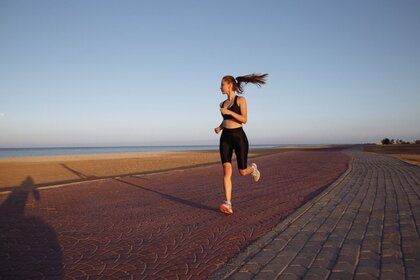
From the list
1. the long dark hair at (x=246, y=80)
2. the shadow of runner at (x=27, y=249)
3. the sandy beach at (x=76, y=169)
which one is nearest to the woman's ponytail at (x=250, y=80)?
the long dark hair at (x=246, y=80)

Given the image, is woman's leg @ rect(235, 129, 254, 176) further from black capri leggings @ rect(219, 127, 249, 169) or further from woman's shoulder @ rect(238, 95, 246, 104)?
woman's shoulder @ rect(238, 95, 246, 104)

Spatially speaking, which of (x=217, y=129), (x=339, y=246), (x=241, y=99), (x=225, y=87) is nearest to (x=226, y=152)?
(x=217, y=129)

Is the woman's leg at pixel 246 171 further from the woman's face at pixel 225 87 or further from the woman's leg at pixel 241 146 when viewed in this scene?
the woman's face at pixel 225 87

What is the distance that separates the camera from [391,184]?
8.75 meters

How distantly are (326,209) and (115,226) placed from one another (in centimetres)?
350

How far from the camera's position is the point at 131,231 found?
15.4ft

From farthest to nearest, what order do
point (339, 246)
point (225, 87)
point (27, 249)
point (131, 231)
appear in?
point (225, 87)
point (131, 231)
point (27, 249)
point (339, 246)

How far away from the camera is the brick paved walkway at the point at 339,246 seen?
288cm

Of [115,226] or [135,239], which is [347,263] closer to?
[135,239]

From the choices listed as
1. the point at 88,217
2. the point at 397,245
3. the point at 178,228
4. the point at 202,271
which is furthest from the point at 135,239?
the point at 397,245

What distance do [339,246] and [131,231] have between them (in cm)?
276

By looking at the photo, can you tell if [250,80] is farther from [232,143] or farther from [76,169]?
[76,169]

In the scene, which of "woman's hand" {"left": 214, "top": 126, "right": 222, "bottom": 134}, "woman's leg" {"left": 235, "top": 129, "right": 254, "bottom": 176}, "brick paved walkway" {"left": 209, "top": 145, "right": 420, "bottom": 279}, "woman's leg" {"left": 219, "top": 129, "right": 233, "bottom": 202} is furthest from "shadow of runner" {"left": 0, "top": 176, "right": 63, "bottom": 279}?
"woman's leg" {"left": 235, "top": 129, "right": 254, "bottom": 176}

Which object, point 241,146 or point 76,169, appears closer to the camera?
point 241,146
